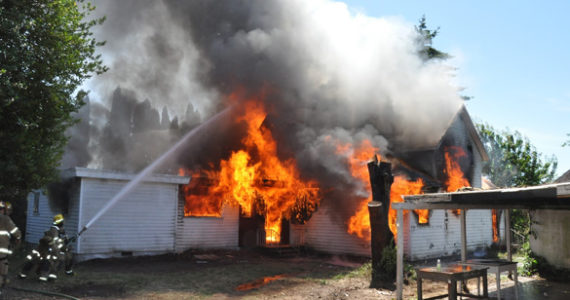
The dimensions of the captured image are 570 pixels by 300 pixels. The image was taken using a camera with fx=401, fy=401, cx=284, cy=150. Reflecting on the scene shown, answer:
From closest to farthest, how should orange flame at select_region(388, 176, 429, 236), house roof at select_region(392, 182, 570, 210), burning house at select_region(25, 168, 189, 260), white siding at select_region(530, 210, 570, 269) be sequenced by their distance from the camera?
house roof at select_region(392, 182, 570, 210), white siding at select_region(530, 210, 570, 269), burning house at select_region(25, 168, 189, 260), orange flame at select_region(388, 176, 429, 236)

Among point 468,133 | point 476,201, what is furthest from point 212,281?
point 468,133

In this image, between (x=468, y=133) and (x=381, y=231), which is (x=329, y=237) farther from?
(x=468, y=133)

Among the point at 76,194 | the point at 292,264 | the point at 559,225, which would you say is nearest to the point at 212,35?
the point at 76,194

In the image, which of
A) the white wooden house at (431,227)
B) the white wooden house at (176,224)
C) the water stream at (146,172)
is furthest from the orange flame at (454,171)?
the water stream at (146,172)

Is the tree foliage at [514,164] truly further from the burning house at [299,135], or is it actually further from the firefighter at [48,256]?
the firefighter at [48,256]

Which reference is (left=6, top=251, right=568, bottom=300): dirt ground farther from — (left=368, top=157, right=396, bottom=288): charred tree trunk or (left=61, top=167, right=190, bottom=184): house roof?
(left=61, top=167, right=190, bottom=184): house roof

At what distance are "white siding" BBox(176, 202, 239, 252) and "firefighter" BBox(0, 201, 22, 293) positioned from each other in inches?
309

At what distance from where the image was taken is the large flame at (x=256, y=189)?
16.9 metres

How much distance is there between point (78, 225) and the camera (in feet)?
44.5

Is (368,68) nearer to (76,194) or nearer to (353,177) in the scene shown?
(353,177)

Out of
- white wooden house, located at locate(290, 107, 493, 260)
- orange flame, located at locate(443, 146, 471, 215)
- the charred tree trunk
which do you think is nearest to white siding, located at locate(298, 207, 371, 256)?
white wooden house, located at locate(290, 107, 493, 260)

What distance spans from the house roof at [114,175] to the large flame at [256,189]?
0.89 m

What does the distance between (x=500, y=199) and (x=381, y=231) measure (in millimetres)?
4285

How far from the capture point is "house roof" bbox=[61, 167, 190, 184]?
13.6 m
